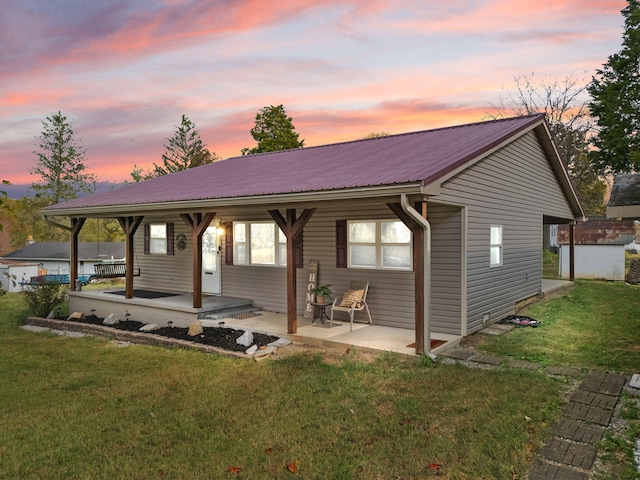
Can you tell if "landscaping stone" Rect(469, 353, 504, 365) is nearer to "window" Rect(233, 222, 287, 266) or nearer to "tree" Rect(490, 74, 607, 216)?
"window" Rect(233, 222, 287, 266)

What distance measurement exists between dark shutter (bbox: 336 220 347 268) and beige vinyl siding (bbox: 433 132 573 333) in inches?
96.6

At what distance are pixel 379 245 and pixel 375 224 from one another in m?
0.43

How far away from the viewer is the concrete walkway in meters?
3.43

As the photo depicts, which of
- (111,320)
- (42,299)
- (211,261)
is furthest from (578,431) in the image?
(42,299)

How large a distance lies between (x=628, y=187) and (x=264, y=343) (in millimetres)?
6117

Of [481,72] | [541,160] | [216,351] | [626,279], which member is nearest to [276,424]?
[216,351]

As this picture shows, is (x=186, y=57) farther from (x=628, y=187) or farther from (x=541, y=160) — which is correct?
(x=628, y=187)

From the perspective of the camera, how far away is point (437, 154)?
309 inches

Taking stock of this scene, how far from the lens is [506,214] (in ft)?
32.0

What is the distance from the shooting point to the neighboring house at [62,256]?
31234mm

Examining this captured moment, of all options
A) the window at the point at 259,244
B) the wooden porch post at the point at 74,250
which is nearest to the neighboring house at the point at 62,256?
the wooden porch post at the point at 74,250

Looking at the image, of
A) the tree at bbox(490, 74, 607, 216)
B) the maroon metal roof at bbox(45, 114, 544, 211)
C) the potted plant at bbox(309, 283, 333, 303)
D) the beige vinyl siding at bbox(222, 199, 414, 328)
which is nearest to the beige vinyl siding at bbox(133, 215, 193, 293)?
the maroon metal roof at bbox(45, 114, 544, 211)

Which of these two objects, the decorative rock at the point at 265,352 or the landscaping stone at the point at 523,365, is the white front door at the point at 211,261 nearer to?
the decorative rock at the point at 265,352

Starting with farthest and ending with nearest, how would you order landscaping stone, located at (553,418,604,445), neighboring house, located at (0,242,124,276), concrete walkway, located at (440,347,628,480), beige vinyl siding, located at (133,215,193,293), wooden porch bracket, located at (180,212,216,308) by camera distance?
1. neighboring house, located at (0,242,124,276)
2. beige vinyl siding, located at (133,215,193,293)
3. wooden porch bracket, located at (180,212,216,308)
4. landscaping stone, located at (553,418,604,445)
5. concrete walkway, located at (440,347,628,480)
